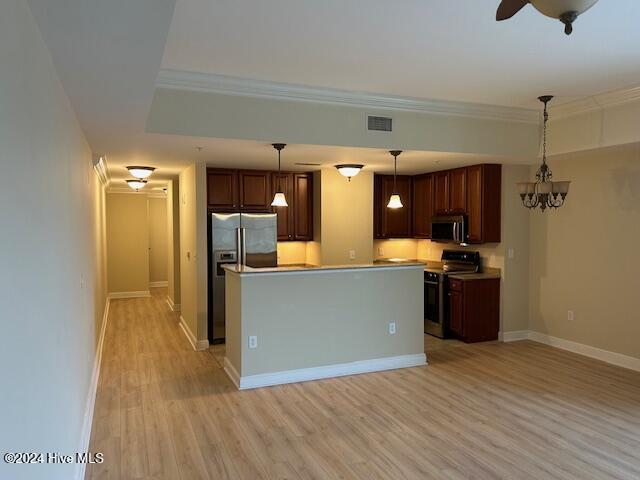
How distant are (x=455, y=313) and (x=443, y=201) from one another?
1.66 m

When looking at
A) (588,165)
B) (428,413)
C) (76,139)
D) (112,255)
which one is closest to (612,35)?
(588,165)

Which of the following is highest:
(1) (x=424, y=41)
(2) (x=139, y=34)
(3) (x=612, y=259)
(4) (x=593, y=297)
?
(1) (x=424, y=41)

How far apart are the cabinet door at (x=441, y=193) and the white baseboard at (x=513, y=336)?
1852 millimetres

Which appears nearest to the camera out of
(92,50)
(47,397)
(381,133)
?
(47,397)

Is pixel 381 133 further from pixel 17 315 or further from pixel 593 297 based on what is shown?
pixel 17 315

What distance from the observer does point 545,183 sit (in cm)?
498

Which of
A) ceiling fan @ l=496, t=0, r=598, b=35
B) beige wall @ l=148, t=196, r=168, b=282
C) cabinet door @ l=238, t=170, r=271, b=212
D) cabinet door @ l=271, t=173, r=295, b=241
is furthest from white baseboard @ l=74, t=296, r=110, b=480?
beige wall @ l=148, t=196, r=168, b=282

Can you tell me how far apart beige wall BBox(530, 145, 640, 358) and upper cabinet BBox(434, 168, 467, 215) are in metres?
0.93

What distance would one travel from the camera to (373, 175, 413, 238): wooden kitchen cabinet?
7.37m

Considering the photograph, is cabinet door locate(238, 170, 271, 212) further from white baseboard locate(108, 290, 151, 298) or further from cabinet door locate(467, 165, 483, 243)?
white baseboard locate(108, 290, 151, 298)

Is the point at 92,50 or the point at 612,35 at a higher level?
the point at 612,35

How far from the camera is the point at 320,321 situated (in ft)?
15.6

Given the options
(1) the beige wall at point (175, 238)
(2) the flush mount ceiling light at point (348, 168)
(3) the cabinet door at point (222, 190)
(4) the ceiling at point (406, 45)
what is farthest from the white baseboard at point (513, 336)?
(1) the beige wall at point (175, 238)

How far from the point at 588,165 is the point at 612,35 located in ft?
8.76
